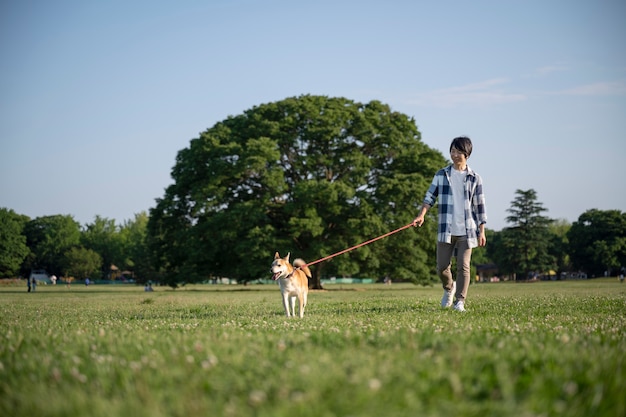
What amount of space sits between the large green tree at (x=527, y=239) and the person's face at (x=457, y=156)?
91.7m

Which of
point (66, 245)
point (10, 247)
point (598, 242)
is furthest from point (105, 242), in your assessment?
point (598, 242)

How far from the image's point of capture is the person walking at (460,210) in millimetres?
11633

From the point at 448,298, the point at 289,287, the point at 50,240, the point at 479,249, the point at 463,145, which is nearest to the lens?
the point at 463,145

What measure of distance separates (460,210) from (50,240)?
134 meters

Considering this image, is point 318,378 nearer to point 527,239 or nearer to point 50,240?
point 527,239

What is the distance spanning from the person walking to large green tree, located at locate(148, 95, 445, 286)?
27828 mm

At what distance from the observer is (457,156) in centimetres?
1161

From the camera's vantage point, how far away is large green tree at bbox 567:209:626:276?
98688 mm

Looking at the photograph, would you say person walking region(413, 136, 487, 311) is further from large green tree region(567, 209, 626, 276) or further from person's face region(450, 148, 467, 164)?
large green tree region(567, 209, 626, 276)

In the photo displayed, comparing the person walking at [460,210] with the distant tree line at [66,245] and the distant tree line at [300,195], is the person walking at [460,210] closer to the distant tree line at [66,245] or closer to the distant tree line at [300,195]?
the distant tree line at [300,195]

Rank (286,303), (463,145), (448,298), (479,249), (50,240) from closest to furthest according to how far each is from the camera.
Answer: (463,145) < (286,303) < (448,298) < (479,249) < (50,240)

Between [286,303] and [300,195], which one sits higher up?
[300,195]

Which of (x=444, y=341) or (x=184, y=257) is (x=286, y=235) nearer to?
(x=184, y=257)

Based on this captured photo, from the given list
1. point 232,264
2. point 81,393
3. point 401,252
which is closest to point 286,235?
point 232,264
